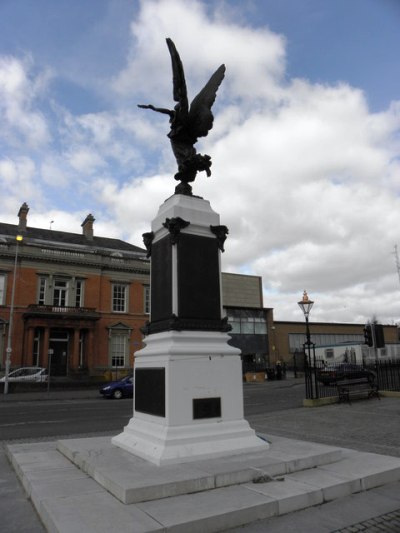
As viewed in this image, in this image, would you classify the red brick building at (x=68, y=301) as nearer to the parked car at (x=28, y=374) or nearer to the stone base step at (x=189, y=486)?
the parked car at (x=28, y=374)

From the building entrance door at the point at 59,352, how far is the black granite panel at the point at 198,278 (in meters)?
33.8

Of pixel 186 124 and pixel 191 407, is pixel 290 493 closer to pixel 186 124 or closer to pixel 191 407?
pixel 191 407

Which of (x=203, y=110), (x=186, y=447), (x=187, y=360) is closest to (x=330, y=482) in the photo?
(x=186, y=447)

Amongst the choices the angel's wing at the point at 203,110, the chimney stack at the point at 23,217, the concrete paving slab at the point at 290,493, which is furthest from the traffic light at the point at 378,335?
the chimney stack at the point at 23,217

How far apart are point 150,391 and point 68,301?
34.8 meters

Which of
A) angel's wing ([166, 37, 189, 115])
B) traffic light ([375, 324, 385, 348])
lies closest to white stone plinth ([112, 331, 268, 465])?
angel's wing ([166, 37, 189, 115])

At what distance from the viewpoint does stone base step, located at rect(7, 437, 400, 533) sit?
4.10 metres

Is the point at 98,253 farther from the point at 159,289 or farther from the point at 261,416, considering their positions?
the point at 159,289

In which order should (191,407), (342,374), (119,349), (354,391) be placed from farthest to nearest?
(119,349) → (342,374) → (354,391) → (191,407)

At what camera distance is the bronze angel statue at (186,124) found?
7.82 metres

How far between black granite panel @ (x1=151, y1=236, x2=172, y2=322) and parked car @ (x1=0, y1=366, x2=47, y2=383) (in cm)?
2731

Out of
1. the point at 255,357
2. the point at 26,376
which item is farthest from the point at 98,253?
the point at 255,357

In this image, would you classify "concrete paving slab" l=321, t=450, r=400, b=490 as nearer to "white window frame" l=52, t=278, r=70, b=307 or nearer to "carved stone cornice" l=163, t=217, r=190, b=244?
"carved stone cornice" l=163, t=217, r=190, b=244

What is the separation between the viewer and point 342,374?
22.6 metres
